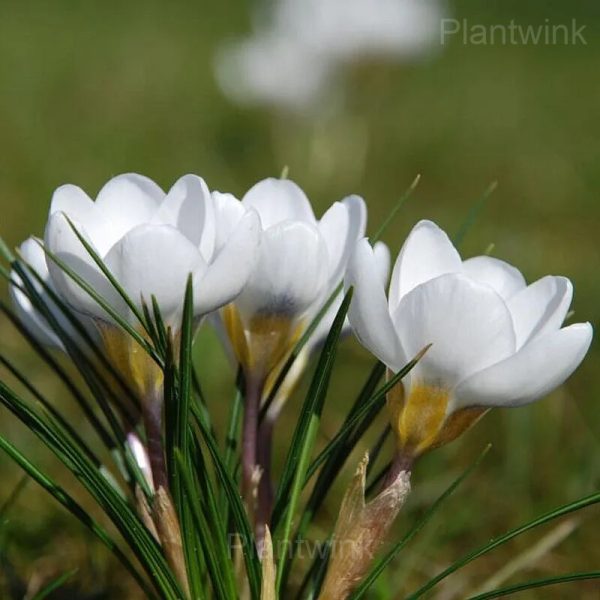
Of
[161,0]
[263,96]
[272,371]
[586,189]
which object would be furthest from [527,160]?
[161,0]

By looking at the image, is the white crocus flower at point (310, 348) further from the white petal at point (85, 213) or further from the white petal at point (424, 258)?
the white petal at point (85, 213)

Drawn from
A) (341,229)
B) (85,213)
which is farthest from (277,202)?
(85,213)

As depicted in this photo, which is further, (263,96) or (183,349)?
(263,96)

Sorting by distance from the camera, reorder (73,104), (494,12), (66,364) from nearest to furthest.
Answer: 1. (66,364)
2. (73,104)
3. (494,12)

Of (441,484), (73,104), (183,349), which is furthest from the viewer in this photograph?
(73,104)

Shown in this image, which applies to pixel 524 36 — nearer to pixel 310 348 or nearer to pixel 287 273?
pixel 310 348

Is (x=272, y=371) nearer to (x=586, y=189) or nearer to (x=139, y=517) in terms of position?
(x=139, y=517)
